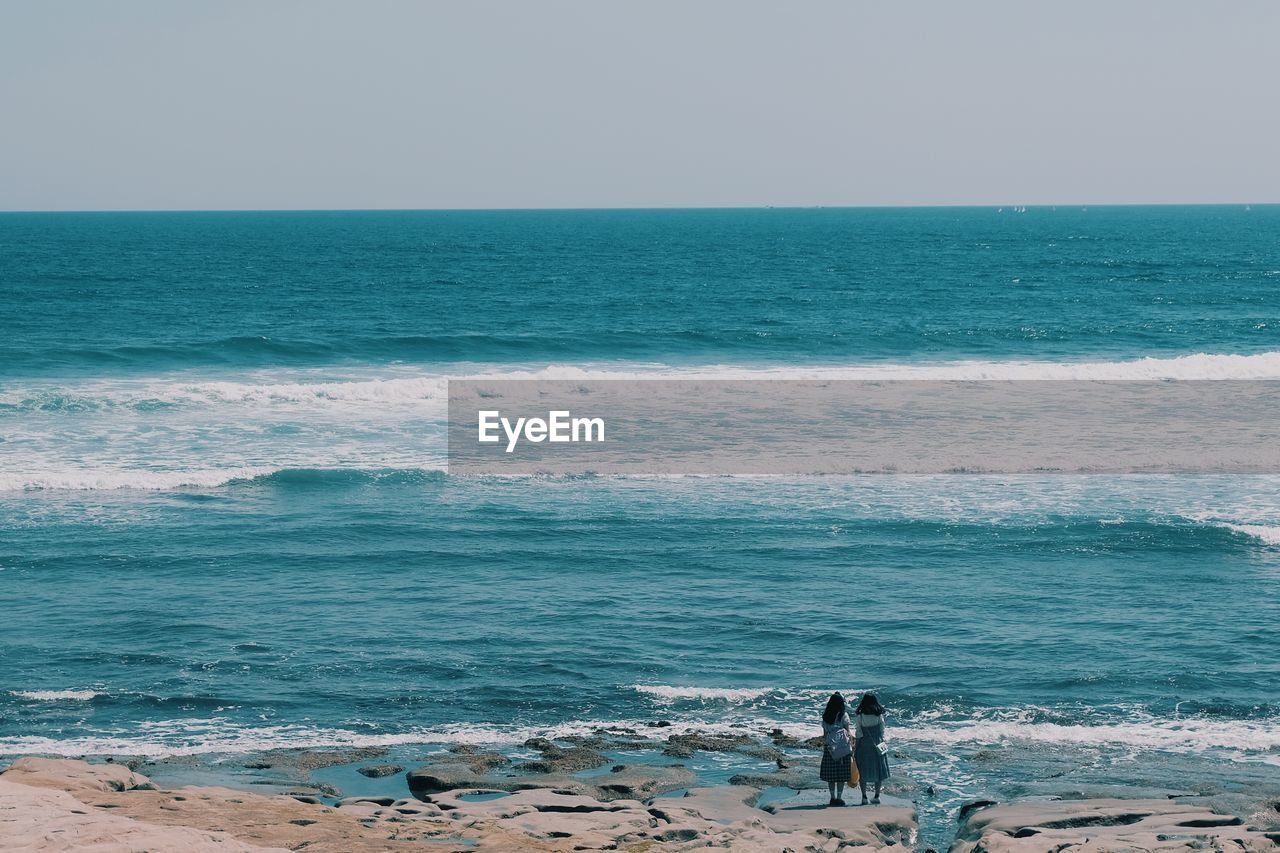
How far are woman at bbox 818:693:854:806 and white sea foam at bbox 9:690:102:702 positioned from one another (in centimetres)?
1096

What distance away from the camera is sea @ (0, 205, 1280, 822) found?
18781mm

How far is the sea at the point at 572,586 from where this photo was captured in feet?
61.6

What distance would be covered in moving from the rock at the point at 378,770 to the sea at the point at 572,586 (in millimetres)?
665

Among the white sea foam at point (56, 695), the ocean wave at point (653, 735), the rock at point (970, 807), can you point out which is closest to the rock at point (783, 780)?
the ocean wave at point (653, 735)

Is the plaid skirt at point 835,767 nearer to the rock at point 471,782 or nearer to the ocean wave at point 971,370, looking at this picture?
the rock at point 471,782

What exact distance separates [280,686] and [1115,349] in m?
49.5

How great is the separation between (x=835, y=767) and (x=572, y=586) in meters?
10.2

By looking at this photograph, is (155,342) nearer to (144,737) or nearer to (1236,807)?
(144,737)

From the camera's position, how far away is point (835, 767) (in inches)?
627

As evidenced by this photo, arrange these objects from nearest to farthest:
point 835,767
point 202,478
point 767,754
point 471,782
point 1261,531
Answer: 1. point 835,767
2. point 471,782
3. point 767,754
4. point 1261,531
5. point 202,478

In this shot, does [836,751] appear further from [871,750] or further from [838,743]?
[871,750]

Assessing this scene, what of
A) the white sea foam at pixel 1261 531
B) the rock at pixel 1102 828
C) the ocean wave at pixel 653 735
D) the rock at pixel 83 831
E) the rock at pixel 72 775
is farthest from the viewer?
the white sea foam at pixel 1261 531

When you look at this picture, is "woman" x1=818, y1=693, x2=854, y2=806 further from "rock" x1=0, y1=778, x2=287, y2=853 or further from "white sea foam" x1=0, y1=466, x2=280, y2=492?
"white sea foam" x1=0, y1=466, x2=280, y2=492

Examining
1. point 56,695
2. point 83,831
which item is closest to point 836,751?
point 83,831
